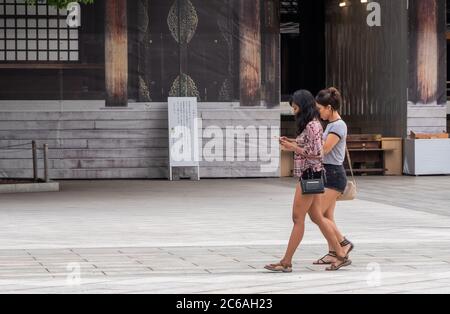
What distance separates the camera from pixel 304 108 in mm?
10461

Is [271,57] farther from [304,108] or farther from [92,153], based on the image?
[304,108]

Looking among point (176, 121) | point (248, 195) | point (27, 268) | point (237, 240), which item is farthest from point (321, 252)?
point (176, 121)

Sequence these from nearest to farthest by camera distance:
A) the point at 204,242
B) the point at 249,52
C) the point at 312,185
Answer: the point at 312,185 < the point at 204,242 < the point at 249,52

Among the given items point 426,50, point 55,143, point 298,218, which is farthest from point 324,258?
point 426,50

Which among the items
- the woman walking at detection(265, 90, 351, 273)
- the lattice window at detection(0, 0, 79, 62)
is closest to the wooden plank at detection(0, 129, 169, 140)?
the lattice window at detection(0, 0, 79, 62)

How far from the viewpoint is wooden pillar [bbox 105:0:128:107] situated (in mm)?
26453

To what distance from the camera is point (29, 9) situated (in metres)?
26.3

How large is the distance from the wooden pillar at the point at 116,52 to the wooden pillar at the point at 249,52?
9.12ft

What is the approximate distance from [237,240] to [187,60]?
1366 centimetres

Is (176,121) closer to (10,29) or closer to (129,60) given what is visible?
(129,60)

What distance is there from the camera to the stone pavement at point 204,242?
9.80 meters

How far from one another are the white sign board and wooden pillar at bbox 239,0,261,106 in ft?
4.36

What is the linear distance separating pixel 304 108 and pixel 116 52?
1645 cm

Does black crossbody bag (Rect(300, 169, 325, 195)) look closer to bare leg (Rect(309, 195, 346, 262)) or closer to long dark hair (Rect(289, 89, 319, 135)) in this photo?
bare leg (Rect(309, 195, 346, 262))
